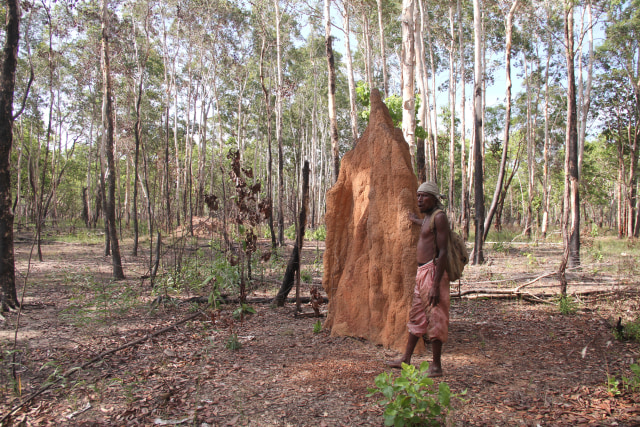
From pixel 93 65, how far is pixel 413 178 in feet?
65.5

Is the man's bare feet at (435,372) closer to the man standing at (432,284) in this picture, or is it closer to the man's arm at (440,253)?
the man standing at (432,284)

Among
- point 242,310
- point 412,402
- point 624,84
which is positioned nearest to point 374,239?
point 242,310

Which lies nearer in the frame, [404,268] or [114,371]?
[114,371]

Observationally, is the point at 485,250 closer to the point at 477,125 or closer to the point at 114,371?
the point at 477,125

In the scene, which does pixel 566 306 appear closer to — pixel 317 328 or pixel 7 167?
pixel 317 328

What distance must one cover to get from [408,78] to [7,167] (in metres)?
7.21

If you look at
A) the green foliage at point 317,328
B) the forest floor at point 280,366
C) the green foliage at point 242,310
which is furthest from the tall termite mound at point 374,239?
the green foliage at point 242,310

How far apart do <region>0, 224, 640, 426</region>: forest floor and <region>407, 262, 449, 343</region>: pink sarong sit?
0.47 m

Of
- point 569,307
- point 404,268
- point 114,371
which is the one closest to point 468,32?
point 569,307

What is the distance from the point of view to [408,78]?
8250 millimetres

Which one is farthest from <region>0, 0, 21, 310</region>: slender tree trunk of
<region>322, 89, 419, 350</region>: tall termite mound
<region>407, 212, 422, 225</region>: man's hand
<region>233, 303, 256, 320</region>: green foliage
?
<region>407, 212, 422, 225</region>: man's hand

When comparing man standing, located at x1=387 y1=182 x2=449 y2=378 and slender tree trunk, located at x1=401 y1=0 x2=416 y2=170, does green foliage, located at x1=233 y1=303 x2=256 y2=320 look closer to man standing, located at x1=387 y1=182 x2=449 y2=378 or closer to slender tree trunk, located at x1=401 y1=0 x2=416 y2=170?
man standing, located at x1=387 y1=182 x2=449 y2=378

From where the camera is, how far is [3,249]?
5.46m

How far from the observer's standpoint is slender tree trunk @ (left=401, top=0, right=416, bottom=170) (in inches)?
316
